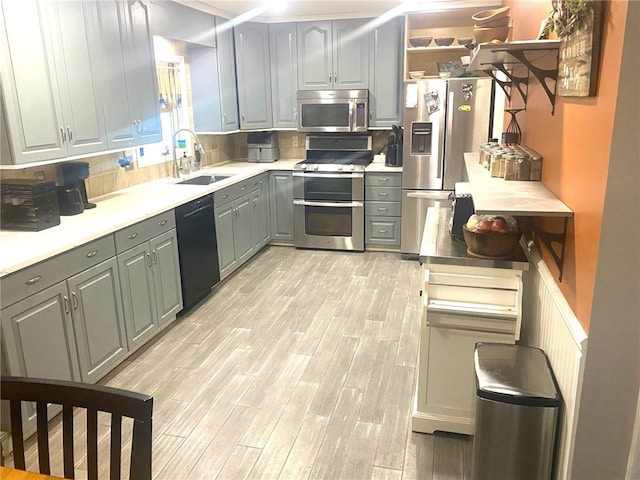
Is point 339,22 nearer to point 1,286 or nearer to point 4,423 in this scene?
point 1,286

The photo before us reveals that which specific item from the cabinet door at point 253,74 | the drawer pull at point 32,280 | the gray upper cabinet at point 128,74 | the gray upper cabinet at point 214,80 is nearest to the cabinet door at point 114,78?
the gray upper cabinet at point 128,74

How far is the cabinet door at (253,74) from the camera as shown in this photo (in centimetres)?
510

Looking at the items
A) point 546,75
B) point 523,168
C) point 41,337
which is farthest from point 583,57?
point 41,337

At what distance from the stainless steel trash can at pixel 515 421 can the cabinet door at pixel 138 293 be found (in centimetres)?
208

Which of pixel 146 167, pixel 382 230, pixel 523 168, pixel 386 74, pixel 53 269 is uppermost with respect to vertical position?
pixel 386 74

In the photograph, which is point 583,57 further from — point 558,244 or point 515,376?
point 515,376

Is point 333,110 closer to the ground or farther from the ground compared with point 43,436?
farther from the ground

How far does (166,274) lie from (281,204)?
84.9 inches

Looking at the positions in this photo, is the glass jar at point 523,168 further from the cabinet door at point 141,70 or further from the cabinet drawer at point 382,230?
the cabinet drawer at point 382,230

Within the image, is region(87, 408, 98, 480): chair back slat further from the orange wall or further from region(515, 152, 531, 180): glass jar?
region(515, 152, 531, 180): glass jar

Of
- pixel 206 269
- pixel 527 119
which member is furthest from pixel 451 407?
pixel 206 269

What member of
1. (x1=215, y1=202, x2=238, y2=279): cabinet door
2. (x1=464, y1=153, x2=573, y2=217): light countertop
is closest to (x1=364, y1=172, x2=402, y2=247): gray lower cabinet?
(x1=215, y1=202, x2=238, y2=279): cabinet door

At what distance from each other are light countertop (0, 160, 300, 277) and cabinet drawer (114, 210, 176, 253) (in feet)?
0.15

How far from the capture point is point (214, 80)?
4.82 metres
